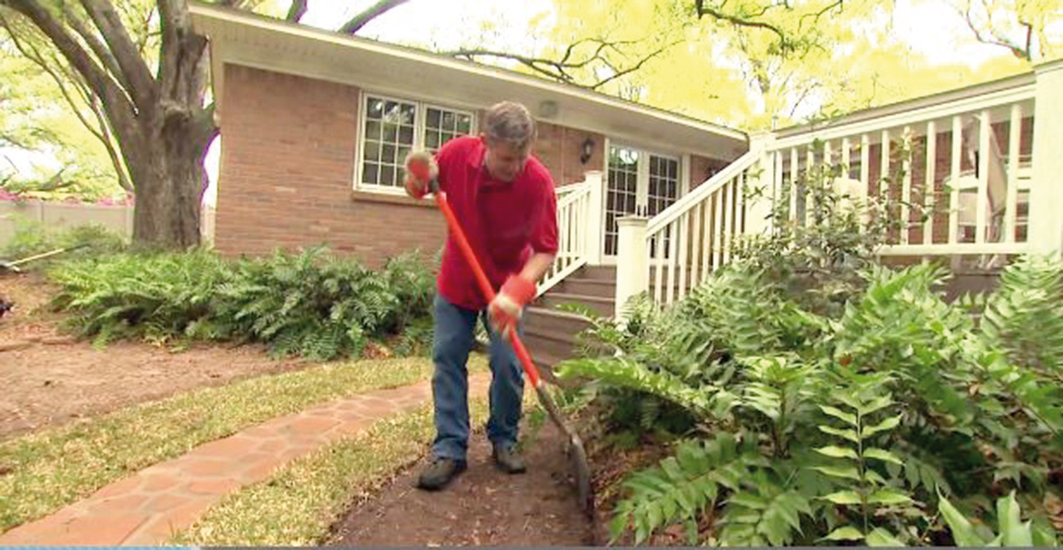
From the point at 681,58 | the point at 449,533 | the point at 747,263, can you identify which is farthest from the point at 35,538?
the point at 681,58

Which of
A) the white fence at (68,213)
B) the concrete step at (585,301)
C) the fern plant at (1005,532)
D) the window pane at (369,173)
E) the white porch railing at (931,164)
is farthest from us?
the white fence at (68,213)

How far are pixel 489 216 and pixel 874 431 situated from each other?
68.6 inches

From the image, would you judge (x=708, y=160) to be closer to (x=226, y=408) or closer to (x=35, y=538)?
(x=226, y=408)

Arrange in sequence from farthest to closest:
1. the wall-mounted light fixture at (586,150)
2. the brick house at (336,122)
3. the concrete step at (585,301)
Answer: the wall-mounted light fixture at (586,150), the brick house at (336,122), the concrete step at (585,301)

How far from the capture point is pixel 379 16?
1235 cm

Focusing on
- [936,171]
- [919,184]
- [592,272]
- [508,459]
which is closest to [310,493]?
[508,459]

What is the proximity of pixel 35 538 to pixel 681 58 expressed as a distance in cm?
1472

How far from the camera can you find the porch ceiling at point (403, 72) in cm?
732

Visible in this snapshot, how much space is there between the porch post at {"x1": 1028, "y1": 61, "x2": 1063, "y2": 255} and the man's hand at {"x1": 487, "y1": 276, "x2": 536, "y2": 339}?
251 centimetres

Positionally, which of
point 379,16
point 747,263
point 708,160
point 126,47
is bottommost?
point 747,263

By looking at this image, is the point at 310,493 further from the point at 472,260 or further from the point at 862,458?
the point at 862,458

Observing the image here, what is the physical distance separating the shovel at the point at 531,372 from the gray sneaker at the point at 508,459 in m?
0.34

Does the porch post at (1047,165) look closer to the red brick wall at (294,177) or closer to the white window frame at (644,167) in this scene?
the red brick wall at (294,177)

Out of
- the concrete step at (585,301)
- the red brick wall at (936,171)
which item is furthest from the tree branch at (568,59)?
the concrete step at (585,301)
